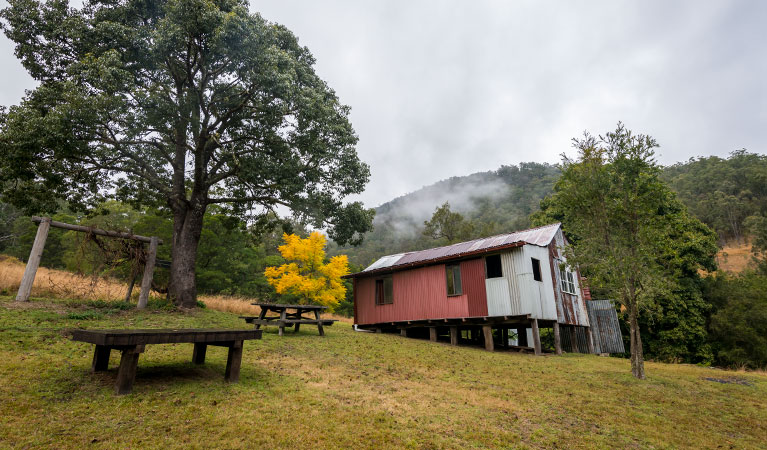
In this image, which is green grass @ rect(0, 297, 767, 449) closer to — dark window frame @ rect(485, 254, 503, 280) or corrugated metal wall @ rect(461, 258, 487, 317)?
corrugated metal wall @ rect(461, 258, 487, 317)

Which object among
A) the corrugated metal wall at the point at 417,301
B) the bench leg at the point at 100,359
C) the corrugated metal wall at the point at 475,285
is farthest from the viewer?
the corrugated metal wall at the point at 417,301

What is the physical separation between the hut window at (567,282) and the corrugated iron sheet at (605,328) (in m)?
2.40

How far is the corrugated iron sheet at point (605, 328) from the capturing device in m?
19.9

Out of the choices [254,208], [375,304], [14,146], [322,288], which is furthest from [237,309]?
[14,146]

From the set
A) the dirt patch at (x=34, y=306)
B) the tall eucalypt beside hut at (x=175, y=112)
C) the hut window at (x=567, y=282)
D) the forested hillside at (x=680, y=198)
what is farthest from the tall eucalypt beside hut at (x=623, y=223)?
the forested hillside at (x=680, y=198)

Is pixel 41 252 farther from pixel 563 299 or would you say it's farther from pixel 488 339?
pixel 563 299

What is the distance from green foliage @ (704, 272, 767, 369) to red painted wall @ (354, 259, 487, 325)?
19354 mm

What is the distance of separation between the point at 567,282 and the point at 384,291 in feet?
31.4

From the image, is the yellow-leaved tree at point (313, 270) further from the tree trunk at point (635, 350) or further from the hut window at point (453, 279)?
the tree trunk at point (635, 350)

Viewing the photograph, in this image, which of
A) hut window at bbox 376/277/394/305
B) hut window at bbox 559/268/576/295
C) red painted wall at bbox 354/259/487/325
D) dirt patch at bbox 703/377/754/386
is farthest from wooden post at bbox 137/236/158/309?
dirt patch at bbox 703/377/754/386

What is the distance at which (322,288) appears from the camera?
89.7ft

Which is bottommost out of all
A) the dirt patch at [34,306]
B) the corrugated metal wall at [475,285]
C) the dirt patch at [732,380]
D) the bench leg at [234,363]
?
the dirt patch at [732,380]

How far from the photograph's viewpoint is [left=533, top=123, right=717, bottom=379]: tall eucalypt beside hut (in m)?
10.8

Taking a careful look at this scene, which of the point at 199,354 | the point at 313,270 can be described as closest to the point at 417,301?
the point at 199,354
